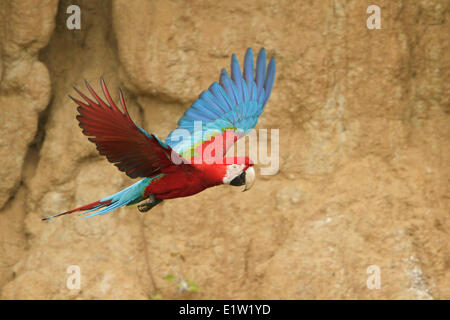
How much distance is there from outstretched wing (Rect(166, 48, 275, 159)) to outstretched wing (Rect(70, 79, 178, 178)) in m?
0.51

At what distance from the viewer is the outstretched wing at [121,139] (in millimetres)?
2148

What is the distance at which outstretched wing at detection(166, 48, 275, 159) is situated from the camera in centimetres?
293

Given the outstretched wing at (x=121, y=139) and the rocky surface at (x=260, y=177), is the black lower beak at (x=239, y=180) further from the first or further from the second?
the rocky surface at (x=260, y=177)

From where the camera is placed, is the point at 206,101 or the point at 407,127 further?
the point at 407,127

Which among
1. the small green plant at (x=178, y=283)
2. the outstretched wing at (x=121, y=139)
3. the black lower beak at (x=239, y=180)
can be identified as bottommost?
the small green plant at (x=178, y=283)

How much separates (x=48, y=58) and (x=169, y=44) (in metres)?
0.92

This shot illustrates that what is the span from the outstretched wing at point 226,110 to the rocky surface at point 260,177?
1.40 metres

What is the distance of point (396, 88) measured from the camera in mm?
4379

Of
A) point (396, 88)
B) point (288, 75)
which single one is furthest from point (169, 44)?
point (396, 88)

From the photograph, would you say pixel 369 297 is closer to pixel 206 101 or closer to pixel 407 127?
pixel 407 127

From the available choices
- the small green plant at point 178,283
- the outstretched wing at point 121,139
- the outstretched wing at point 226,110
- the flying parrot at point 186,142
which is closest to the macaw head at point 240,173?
the flying parrot at point 186,142

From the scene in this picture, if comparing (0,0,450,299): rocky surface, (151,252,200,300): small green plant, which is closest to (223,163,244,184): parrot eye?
(0,0,450,299): rocky surface

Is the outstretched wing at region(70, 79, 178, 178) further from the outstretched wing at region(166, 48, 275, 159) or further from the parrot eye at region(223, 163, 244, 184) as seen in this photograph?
the outstretched wing at region(166, 48, 275, 159)

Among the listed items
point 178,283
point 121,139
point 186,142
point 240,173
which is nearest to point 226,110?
point 186,142
